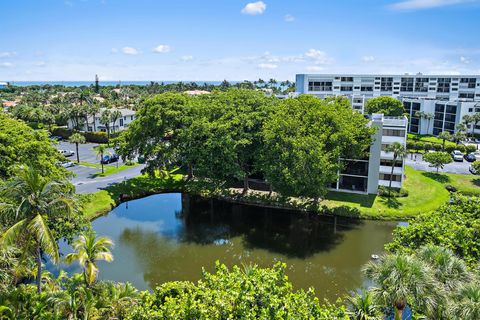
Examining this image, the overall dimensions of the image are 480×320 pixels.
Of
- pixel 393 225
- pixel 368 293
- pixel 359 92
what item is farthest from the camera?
pixel 359 92

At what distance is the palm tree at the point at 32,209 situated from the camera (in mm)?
16594

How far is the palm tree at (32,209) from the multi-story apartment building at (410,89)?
243 ft

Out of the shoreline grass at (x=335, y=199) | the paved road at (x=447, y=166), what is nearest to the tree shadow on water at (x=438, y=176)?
the shoreline grass at (x=335, y=199)

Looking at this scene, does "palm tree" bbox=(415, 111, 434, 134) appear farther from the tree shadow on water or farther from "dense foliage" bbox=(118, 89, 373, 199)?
"dense foliage" bbox=(118, 89, 373, 199)

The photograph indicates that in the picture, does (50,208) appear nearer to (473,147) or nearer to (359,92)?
(473,147)

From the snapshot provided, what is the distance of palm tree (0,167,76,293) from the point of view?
1659cm

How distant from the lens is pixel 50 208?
1780 cm

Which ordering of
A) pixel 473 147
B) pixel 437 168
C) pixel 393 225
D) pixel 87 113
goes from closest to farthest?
pixel 393 225, pixel 437 168, pixel 473 147, pixel 87 113

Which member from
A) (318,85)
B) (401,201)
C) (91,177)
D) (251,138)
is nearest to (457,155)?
(401,201)

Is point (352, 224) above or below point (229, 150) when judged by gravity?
below

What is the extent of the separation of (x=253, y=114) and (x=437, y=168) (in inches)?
1084

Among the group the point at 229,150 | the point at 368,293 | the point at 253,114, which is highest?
the point at 253,114

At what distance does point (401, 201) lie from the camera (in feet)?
135

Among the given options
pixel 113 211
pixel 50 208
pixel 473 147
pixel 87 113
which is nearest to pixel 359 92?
pixel 473 147
